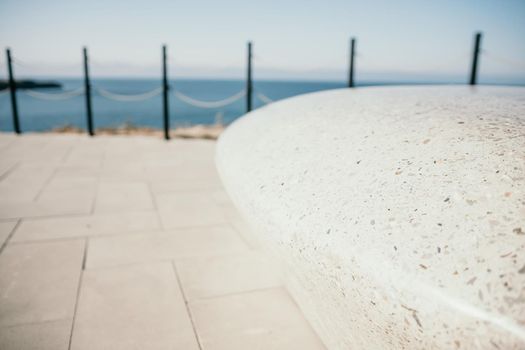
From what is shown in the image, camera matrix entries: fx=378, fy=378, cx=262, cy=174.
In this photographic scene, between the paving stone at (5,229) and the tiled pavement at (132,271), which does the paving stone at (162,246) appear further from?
the paving stone at (5,229)

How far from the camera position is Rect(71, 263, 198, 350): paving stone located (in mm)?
1750

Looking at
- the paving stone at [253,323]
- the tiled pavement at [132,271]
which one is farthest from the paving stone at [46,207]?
the paving stone at [253,323]

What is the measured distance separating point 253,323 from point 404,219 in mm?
1212

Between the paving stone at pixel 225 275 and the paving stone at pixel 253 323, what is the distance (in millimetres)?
80

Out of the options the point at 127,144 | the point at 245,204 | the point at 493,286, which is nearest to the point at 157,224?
the point at 245,204

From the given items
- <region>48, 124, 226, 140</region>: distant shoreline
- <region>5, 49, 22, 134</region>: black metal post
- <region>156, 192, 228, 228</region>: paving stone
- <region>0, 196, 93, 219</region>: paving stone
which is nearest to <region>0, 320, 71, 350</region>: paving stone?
<region>156, 192, 228, 228</region>: paving stone

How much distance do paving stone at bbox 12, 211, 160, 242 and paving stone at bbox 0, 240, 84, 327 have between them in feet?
0.55

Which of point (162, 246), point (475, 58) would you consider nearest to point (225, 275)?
point (162, 246)

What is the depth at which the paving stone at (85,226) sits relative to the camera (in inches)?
116

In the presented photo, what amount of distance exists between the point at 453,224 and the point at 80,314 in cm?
184

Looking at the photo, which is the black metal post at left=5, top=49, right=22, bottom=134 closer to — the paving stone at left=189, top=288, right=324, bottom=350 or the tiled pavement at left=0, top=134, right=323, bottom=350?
the tiled pavement at left=0, top=134, right=323, bottom=350

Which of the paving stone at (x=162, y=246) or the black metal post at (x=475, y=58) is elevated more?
the black metal post at (x=475, y=58)

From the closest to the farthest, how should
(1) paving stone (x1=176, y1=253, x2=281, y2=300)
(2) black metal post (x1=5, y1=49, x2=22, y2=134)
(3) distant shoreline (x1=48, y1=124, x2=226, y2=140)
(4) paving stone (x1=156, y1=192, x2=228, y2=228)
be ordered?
1. (1) paving stone (x1=176, y1=253, x2=281, y2=300)
2. (4) paving stone (x1=156, y1=192, x2=228, y2=228)
3. (2) black metal post (x1=5, y1=49, x2=22, y2=134)
4. (3) distant shoreline (x1=48, y1=124, x2=226, y2=140)

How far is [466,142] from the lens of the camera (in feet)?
3.76
